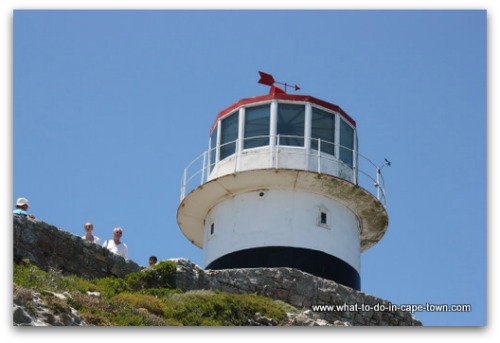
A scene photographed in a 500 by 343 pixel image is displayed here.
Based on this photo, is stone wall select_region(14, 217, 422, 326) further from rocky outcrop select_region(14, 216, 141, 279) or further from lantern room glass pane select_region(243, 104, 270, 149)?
lantern room glass pane select_region(243, 104, 270, 149)

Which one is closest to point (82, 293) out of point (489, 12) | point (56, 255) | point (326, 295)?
point (56, 255)

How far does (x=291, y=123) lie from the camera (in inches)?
899

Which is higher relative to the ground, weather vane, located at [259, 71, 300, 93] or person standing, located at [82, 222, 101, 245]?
weather vane, located at [259, 71, 300, 93]

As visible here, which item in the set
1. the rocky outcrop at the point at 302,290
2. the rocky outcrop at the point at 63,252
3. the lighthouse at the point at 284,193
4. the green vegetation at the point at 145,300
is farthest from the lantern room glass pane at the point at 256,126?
the rocky outcrop at the point at 63,252

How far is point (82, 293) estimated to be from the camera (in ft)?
54.9

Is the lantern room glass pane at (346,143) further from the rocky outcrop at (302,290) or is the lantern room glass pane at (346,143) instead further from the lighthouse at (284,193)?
the rocky outcrop at (302,290)

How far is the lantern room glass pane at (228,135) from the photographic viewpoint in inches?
910

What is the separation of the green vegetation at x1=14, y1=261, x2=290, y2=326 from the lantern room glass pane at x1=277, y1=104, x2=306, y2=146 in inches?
162

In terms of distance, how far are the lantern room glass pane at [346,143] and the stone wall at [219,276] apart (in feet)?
10.5

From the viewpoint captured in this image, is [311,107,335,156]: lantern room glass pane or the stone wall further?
[311,107,335,156]: lantern room glass pane

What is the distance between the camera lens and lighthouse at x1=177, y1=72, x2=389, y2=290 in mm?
21828

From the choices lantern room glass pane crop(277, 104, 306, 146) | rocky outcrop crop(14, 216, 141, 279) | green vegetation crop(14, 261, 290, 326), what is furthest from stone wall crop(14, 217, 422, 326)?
lantern room glass pane crop(277, 104, 306, 146)

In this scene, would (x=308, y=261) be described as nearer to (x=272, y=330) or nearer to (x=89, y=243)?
(x=89, y=243)

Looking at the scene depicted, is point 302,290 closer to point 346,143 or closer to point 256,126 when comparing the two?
point 256,126
